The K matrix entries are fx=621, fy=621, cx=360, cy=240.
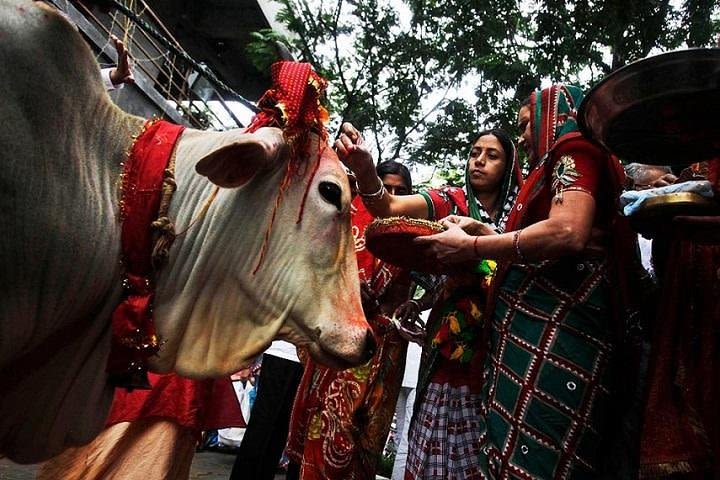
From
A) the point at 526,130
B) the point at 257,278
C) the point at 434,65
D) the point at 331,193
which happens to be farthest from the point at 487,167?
the point at 434,65

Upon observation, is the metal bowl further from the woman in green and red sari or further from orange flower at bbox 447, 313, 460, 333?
orange flower at bbox 447, 313, 460, 333

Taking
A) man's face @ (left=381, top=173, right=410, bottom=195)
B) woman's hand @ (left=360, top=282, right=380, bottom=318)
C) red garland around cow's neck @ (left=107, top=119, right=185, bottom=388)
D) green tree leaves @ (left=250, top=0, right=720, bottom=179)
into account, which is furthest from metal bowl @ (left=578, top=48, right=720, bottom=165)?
green tree leaves @ (left=250, top=0, right=720, bottom=179)

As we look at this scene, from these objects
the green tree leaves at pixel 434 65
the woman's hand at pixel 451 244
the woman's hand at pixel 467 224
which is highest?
the green tree leaves at pixel 434 65

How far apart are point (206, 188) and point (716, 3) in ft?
30.7

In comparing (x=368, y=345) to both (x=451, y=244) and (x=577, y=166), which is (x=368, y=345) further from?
(x=577, y=166)

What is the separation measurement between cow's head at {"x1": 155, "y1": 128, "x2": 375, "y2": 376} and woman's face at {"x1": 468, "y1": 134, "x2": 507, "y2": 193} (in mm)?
1825

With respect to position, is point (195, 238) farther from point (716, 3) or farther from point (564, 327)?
point (716, 3)

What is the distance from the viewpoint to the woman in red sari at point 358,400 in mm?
3334

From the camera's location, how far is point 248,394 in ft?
26.2

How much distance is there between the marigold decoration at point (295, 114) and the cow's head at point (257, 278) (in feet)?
0.08

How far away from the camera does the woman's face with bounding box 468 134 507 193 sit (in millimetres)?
3598

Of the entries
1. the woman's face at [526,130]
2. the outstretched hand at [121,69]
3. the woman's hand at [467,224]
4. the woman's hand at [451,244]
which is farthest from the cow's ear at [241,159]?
the outstretched hand at [121,69]

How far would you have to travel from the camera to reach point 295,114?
200 centimetres

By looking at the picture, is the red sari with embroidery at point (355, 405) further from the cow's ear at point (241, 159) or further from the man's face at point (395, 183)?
the cow's ear at point (241, 159)
